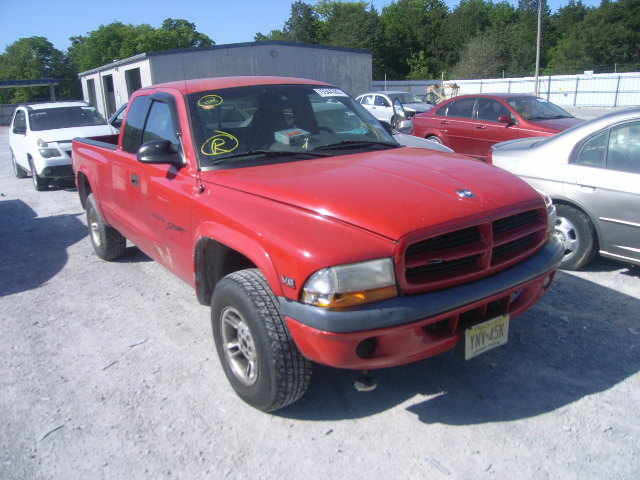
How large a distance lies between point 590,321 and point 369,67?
31.2 m

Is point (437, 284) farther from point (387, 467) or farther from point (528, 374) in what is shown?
point (528, 374)

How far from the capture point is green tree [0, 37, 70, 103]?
58906mm

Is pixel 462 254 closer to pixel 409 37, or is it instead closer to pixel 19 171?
pixel 19 171

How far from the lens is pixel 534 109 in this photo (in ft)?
33.0

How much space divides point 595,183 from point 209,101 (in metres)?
3.39

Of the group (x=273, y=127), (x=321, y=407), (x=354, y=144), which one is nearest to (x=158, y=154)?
(x=273, y=127)

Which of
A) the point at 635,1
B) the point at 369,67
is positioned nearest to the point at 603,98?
the point at 369,67

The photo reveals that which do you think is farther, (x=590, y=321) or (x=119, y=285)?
(x=119, y=285)

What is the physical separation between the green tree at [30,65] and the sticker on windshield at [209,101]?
60520 mm

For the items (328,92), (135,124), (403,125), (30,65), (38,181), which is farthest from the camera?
(30,65)

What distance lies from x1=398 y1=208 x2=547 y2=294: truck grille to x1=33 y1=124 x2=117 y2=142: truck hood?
9184 millimetres

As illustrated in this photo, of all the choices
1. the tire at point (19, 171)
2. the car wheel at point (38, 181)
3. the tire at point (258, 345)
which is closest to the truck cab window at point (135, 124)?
the tire at point (258, 345)

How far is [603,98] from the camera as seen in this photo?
37562mm

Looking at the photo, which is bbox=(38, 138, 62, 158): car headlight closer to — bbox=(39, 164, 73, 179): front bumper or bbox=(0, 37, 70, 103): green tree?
bbox=(39, 164, 73, 179): front bumper
